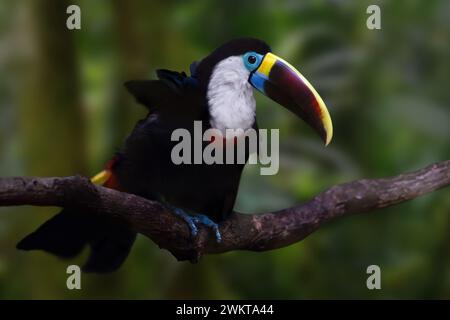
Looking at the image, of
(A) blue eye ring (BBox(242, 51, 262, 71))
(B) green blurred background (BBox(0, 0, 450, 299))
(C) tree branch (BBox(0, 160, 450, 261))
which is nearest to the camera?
(C) tree branch (BBox(0, 160, 450, 261))

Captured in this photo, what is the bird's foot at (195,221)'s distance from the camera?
154 cm

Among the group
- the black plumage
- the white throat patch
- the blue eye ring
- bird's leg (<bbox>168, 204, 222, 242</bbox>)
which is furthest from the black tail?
the blue eye ring

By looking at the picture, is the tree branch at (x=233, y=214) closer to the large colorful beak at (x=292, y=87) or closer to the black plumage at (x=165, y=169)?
the black plumage at (x=165, y=169)

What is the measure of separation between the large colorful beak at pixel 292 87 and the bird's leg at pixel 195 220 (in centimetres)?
33

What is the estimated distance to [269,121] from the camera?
2.41m

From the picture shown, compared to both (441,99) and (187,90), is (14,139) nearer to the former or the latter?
(187,90)


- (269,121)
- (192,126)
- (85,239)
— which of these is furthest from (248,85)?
(269,121)

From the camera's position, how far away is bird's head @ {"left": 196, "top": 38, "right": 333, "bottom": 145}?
1.63 m

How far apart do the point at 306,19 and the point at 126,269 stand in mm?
1119

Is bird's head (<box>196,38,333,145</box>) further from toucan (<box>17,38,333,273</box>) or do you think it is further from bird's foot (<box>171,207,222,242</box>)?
bird's foot (<box>171,207,222,242</box>)

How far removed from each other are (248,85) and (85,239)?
54 centimetres

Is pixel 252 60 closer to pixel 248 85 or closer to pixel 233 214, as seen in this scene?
pixel 248 85

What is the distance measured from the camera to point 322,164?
2.54m

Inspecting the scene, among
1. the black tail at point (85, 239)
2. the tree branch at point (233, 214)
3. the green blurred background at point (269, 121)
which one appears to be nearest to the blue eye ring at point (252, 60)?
the tree branch at point (233, 214)
